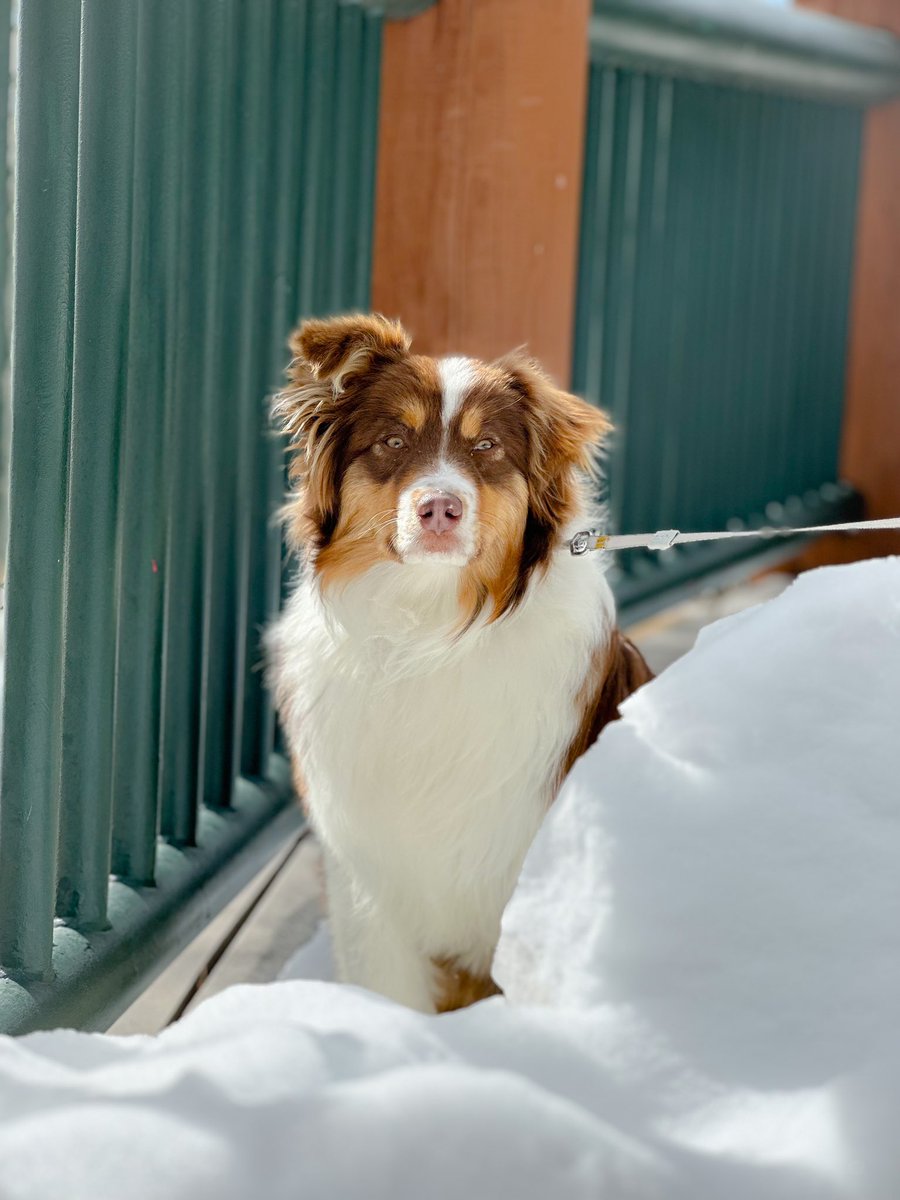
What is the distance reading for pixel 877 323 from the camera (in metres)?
5.80

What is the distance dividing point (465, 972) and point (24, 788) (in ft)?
3.28

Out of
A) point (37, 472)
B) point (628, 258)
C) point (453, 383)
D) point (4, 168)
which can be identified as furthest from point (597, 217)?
point (37, 472)

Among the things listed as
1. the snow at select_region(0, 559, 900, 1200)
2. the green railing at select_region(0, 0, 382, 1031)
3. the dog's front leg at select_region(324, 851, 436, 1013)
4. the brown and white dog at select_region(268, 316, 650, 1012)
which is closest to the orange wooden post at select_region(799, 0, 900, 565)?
the green railing at select_region(0, 0, 382, 1031)

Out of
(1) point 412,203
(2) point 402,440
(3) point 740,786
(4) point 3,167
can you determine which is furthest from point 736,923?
(1) point 412,203

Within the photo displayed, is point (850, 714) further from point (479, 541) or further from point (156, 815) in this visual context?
point (156, 815)

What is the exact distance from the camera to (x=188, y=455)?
239cm

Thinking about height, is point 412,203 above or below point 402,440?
above

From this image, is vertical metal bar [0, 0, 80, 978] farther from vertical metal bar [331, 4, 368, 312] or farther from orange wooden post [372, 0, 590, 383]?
orange wooden post [372, 0, 590, 383]

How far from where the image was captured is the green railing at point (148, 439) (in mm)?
1754

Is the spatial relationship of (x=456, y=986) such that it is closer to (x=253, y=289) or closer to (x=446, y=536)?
(x=446, y=536)

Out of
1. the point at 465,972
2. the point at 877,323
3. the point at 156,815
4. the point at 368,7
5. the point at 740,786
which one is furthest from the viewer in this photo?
the point at 877,323

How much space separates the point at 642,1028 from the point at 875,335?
4996mm

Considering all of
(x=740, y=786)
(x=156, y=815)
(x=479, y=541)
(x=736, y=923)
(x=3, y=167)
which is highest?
(x=3, y=167)

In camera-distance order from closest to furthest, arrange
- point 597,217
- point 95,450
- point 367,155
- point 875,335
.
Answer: point 95,450, point 367,155, point 597,217, point 875,335
